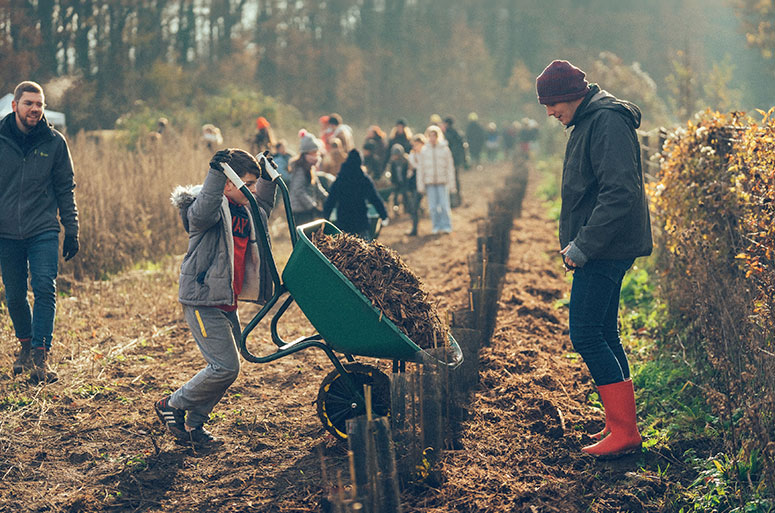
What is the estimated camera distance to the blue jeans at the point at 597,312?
3885 mm

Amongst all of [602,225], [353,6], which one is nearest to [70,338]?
[602,225]

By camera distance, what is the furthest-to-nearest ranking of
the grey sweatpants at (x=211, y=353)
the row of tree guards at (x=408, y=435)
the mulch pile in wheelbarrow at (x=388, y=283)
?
the grey sweatpants at (x=211, y=353), the mulch pile in wheelbarrow at (x=388, y=283), the row of tree guards at (x=408, y=435)

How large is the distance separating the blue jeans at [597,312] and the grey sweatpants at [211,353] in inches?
70.8

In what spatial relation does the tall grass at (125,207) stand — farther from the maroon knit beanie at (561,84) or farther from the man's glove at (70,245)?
the maroon knit beanie at (561,84)

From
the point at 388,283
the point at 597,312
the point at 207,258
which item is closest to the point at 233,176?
the point at 207,258

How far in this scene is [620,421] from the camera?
398cm

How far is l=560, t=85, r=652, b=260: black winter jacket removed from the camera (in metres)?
3.71

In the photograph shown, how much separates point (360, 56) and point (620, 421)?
45.9 metres

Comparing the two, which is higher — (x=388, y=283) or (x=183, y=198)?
(x=183, y=198)

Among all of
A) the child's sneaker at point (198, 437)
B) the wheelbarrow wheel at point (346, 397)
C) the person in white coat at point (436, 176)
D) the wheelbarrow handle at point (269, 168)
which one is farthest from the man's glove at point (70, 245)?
the person in white coat at point (436, 176)

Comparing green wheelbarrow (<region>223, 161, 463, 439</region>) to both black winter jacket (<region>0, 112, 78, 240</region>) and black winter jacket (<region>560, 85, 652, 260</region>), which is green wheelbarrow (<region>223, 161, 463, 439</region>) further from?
black winter jacket (<region>0, 112, 78, 240</region>)

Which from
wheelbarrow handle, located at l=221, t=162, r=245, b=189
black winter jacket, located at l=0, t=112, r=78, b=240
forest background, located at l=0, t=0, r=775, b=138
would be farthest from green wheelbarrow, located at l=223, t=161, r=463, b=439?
forest background, located at l=0, t=0, r=775, b=138

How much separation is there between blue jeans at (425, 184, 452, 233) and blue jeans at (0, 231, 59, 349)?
8.02m

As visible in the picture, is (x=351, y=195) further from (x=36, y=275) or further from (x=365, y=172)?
(x=36, y=275)
